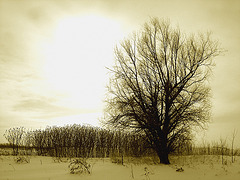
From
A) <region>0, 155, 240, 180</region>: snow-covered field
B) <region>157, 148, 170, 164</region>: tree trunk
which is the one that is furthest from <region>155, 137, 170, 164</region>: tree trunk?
<region>0, 155, 240, 180</region>: snow-covered field

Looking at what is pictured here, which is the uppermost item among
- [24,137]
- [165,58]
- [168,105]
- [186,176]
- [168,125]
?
[165,58]

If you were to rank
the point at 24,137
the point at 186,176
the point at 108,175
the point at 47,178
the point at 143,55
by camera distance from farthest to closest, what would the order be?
the point at 24,137 < the point at 143,55 < the point at 186,176 < the point at 108,175 < the point at 47,178

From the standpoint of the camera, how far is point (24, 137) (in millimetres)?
19922

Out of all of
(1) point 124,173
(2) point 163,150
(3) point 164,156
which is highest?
(2) point 163,150

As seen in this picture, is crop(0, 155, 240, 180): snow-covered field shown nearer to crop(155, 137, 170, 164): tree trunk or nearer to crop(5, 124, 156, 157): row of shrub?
crop(155, 137, 170, 164): tree trunk

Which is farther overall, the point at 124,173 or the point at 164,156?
the point at 164,156

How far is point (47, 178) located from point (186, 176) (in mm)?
6999

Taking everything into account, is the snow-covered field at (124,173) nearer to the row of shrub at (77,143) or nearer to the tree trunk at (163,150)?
the tree trunk at (163,150)

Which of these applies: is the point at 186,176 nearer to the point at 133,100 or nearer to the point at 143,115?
the point at 143,115

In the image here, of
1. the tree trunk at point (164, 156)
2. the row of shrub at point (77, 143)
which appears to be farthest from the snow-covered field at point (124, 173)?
the row of shrub at point (77, 143)

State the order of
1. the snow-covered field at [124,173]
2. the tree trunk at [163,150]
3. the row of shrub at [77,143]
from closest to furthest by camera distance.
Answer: the snow-covered field at [124,173] → the tree trunk at [163,150] → the row of shrub at [77,143]

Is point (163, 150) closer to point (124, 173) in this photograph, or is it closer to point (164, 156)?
point (164, 156)

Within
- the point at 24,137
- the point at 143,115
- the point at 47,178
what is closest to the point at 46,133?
the point at 24,137

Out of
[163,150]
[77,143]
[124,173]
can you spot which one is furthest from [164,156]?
[77,143]
